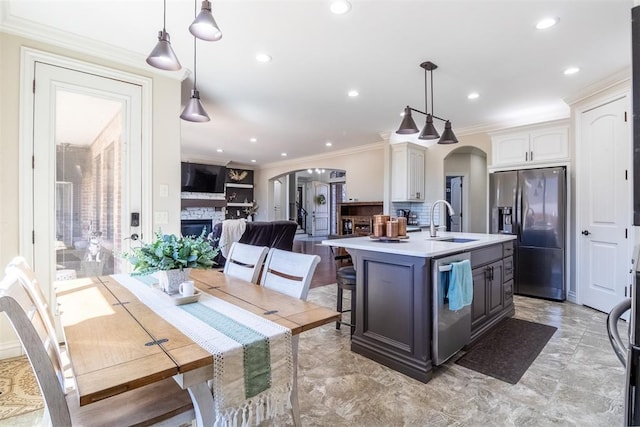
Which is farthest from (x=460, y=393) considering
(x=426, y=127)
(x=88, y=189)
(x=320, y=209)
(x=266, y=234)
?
(x=320, y=209)

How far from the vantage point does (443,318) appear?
2.29 m

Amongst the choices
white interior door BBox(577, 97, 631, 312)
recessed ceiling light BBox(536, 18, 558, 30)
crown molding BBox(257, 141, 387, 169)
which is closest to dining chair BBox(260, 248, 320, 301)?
recessed ceiling light BBox(536, 18, 558, 30)

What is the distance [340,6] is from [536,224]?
373cm

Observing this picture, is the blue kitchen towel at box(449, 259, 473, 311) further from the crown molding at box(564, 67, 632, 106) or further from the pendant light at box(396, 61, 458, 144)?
the crown molding at box(564, 67, 632, 106)

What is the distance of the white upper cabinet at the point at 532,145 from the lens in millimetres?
4228

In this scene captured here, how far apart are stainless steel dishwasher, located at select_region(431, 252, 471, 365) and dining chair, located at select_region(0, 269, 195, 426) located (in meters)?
1.66

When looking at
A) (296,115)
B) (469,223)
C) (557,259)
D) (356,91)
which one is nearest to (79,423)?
(356,91)

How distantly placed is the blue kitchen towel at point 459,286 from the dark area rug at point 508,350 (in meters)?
0.51

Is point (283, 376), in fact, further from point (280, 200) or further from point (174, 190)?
point (280, 200)

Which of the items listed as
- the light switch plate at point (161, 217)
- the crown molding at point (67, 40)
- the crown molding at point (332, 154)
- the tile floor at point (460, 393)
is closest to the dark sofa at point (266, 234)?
the light switch plate at point (161, 217)

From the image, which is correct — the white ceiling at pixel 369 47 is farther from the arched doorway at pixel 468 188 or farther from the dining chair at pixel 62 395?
the arched doorway at pixel 468 188

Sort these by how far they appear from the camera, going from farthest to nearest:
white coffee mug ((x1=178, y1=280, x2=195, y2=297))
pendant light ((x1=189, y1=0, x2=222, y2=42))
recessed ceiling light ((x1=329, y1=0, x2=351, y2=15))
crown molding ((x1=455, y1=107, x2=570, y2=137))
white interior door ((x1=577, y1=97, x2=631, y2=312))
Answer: crown molding ((x1=455, y1=107, x2=570, y2=137))
white interior door ((x1=577, y1=97, x2=631, y2=312))
recessed ceiling light ((x1=329, y1=0, x2=351, y2=15))
pendant light ((x1=189, y1=0, x2=222, y2=42))
white coffee mug ((x1=178, y1=280, x2=195, y2=297))

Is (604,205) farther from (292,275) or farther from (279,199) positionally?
(279,199)

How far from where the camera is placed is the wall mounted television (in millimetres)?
8953
